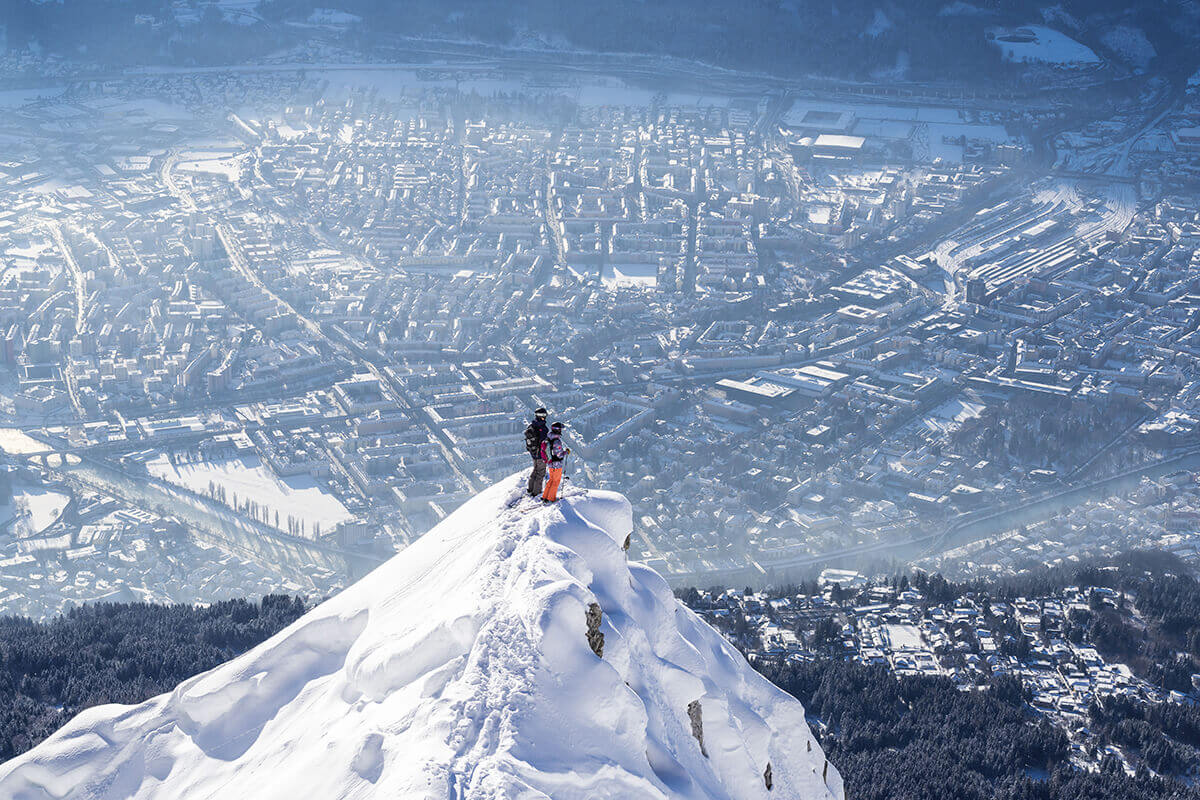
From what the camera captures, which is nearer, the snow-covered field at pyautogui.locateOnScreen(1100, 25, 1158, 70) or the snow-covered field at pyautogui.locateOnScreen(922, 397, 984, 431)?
the snow-covered field at pyautogui.locateOnScreen(922, 397, 984, 431)

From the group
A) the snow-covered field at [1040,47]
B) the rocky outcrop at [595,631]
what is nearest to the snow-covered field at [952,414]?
the rocky outcrop at [595,631]

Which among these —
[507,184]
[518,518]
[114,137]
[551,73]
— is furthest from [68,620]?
[551,73]

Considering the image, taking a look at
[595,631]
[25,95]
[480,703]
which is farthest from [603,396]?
[25,95]

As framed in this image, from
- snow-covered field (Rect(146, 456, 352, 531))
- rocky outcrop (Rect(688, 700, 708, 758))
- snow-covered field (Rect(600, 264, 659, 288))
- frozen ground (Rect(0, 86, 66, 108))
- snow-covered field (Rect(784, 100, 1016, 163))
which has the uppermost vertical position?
rocky outcrop (Rect(688, 700, 708, 758))

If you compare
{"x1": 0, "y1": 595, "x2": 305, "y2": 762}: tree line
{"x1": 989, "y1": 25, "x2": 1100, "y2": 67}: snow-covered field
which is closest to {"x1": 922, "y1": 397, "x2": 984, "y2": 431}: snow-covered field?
{"x1": 0, "y1": 595, "x2": 305, "y2": 762}: tree line

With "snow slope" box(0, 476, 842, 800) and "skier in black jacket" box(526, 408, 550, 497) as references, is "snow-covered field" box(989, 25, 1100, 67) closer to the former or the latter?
"snow slope" box(0, 476, 842, 800)

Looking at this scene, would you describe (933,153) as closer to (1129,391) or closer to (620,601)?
Answer: (1129,391)

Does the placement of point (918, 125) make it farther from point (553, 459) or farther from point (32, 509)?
point (553, 459)

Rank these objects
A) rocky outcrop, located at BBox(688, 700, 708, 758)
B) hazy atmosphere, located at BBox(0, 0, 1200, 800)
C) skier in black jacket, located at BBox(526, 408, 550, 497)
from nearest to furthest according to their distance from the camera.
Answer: rocky outcrop, located at BBox(688, 700, 708, 758)
skier in black jacket, located at BBox(526, 408, 550, 497)
hazy atmosphere, located at BBox(0, 0, 1200, 800)
